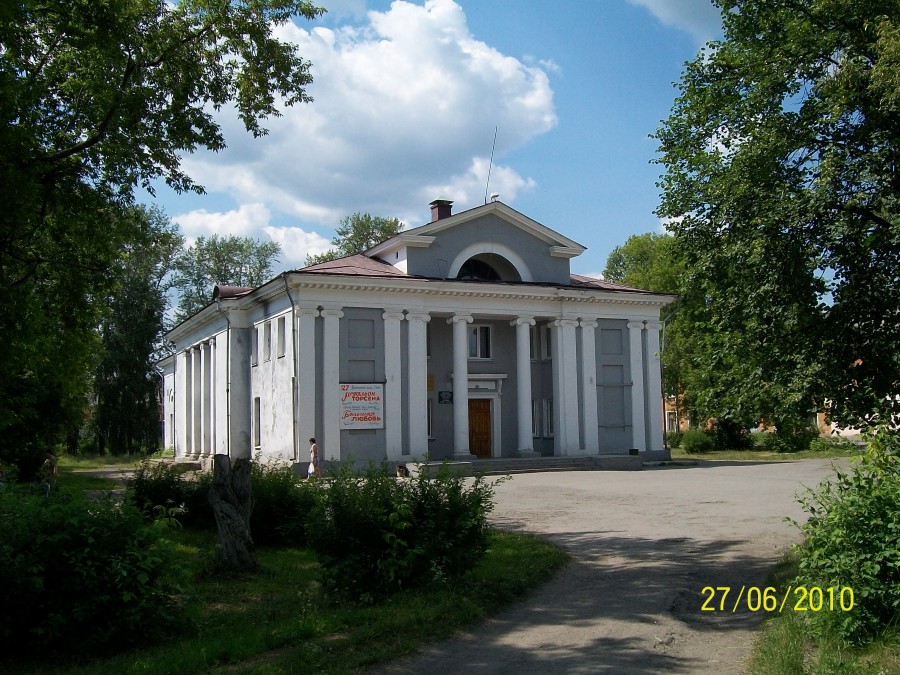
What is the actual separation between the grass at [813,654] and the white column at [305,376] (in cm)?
2278

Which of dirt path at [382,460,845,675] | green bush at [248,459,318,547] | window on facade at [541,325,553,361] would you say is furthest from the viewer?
window on facade at [541,325,553,361]

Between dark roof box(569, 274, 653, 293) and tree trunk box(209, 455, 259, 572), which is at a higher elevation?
dark roof box(569, 274, 653, 293)

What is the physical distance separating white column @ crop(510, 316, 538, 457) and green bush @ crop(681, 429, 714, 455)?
16.4m

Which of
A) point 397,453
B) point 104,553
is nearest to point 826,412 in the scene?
point 104,553

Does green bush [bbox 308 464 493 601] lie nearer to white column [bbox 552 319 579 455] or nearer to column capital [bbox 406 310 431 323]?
column capital [bbox 406 310 431 323]

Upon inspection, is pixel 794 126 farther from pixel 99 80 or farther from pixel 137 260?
pixel 137 260

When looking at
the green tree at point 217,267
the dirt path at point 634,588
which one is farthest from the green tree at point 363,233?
the dirt path at point 634,588

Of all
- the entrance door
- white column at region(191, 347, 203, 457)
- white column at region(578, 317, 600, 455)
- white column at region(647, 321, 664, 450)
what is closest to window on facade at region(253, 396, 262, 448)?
white column at region(191, 347, 203, 457)

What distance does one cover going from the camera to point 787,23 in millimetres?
12133

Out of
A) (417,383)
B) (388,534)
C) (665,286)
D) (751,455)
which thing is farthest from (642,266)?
(388,534)

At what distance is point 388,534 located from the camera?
8297mm

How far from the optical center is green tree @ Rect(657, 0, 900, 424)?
10.9 metres

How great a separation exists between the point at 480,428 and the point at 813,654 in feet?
91.3
